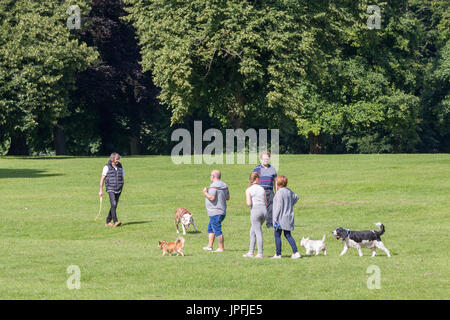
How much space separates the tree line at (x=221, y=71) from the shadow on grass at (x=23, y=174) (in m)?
9.58

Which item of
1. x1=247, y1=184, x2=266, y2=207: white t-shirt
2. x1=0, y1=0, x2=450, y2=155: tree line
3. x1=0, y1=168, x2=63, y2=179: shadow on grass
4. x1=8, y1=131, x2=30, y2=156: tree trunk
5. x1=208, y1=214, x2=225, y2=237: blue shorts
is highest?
x1=0, y1=0, x2=450, y2=155: tree line

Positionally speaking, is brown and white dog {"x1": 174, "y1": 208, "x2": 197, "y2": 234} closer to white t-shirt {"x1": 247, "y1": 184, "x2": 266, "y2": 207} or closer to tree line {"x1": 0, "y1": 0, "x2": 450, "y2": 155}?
white t-shirt {"x1": 247, "y1": 184, "x2": 266, "y2": 207}

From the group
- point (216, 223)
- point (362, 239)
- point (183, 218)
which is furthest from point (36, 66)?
point (362, 239)

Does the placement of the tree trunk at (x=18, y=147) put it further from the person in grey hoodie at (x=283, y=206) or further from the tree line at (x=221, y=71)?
the person in grey hoodie at (x=283, y=206)

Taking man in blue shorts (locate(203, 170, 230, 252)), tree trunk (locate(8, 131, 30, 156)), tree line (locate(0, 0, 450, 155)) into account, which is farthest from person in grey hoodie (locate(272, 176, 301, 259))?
tree trunk (locate(8, 131, 30, 156))

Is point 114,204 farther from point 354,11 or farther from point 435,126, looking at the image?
point 435,126

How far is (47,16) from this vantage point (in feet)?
211

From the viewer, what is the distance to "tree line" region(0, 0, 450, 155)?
55500mm

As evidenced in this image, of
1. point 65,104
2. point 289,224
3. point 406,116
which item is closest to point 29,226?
point 289,224

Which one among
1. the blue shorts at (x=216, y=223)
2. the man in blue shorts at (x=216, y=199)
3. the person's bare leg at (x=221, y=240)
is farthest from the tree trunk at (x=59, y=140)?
the man in blue shorts at (x=216, y=199)

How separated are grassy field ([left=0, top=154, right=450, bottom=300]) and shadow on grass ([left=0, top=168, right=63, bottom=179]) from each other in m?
0.12

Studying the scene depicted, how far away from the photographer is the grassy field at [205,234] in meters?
15.2

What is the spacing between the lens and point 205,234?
80.5ft

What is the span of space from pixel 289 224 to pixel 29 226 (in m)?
11.9
